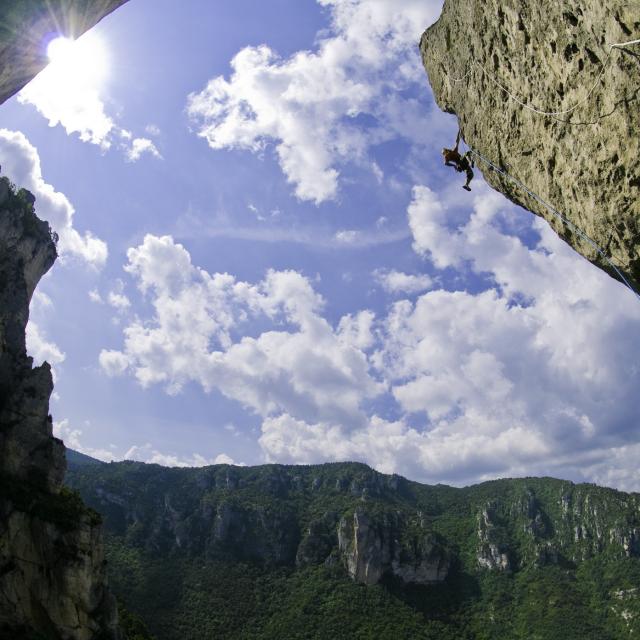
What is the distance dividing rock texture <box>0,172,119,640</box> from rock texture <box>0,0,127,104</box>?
32.9 m

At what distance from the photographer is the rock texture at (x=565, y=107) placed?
7316 millimetres

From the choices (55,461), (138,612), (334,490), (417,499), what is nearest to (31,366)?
(55,461)

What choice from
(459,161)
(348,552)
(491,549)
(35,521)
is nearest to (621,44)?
(459,161)

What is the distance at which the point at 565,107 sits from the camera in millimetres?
8648

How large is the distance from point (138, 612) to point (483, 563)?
259 feet

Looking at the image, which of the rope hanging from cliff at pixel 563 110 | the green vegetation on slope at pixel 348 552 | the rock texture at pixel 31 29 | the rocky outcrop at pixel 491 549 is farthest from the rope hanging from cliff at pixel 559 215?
the rocky outcrop at pixel 491 549

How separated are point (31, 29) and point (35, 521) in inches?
1472

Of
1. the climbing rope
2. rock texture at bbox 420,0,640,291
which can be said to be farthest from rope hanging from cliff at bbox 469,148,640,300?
the climbing rope

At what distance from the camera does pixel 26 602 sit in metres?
35.2

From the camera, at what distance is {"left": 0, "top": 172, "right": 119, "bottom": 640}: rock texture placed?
35.7 meters

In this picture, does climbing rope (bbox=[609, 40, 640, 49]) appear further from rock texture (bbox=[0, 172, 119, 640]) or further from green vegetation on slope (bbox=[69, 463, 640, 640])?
green vegetation on slope (bbox=[69, 463, 640, 640])

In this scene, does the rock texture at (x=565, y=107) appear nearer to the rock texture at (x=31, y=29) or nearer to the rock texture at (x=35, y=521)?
the rock texture at (x=31, y=29)

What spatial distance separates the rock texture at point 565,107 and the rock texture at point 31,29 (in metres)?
9.07

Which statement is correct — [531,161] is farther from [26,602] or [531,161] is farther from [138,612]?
[138,612]
